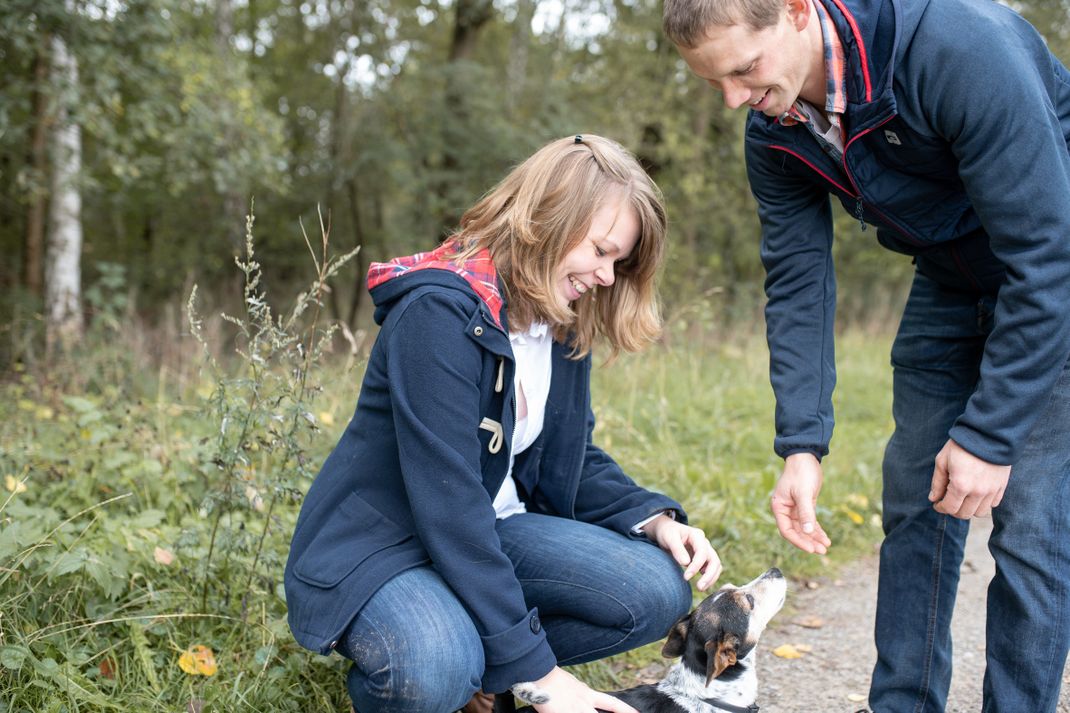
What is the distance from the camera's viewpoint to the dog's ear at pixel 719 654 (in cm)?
254

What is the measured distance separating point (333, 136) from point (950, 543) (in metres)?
15.3

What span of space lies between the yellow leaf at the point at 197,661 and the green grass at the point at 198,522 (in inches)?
1.1

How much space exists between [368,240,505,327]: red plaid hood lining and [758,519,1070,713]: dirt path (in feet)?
6.10

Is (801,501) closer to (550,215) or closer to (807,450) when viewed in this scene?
(807,450)

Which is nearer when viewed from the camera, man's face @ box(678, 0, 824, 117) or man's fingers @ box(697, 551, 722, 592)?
man's face @ box(678, 0, 824, 117)

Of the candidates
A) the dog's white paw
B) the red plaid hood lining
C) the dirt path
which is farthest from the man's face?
the dirt path

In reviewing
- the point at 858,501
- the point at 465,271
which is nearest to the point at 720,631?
the point at 465,271

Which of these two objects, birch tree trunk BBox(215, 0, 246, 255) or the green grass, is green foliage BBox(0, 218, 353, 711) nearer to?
the green grass

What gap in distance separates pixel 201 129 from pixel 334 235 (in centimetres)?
769

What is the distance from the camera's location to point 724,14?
2111mm

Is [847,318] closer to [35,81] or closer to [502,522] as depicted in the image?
[35,81]

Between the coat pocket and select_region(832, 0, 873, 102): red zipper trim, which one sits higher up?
select_region(832, 0, 873, 102): red zipper trim

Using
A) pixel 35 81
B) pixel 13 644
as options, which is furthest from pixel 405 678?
pixel 35 81

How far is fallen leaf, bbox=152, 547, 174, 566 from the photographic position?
322 cm
